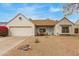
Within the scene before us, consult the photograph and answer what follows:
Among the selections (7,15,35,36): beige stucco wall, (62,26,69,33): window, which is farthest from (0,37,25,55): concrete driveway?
(62,26,69,33): window

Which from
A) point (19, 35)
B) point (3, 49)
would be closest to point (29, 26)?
point (19, 35)

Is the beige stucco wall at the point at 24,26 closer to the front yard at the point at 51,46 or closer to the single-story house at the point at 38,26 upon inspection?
the single-story house at the point at 38,26

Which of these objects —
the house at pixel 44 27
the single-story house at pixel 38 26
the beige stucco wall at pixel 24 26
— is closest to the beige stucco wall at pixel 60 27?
the single-story house at pixel 38 26

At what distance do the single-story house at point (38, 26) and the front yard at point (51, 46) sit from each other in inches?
8.4

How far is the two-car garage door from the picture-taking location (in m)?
10.6

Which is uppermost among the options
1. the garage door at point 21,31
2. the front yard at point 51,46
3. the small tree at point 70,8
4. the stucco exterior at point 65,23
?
the small tree at point 70,8

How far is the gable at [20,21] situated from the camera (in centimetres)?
1030

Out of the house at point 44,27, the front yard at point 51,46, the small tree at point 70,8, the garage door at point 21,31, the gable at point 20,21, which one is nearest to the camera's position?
the front yard at point 51,46

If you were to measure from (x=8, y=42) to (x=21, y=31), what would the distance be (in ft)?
2.05

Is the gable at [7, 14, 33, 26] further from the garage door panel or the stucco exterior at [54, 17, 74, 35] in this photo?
the stucco exterior at [54, 17, 74, 35]

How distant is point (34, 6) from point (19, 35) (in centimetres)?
111

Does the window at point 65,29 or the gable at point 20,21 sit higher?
the gable at point 20,21

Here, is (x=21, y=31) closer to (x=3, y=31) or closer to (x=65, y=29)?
(x=3, y=31)

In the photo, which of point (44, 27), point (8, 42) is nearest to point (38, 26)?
point (44, 27)
